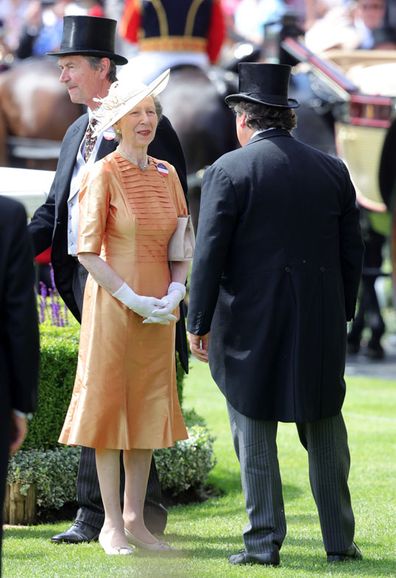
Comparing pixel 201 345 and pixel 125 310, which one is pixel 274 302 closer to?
pixel 201 345

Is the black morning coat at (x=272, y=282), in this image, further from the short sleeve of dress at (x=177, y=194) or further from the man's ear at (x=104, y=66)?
the man's ear at (x=104, y=66)

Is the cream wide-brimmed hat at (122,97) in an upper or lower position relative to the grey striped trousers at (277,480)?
upper

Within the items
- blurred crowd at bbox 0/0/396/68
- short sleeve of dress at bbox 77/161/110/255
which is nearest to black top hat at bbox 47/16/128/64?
short sleeve of dress at bbox 77/161/110/255

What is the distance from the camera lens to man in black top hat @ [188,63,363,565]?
558 cm

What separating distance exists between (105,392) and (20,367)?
152cm

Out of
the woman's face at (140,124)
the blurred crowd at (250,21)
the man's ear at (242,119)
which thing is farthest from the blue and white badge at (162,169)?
the blurred crowd at (250,21)

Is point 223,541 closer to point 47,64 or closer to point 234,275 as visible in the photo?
point 234,275

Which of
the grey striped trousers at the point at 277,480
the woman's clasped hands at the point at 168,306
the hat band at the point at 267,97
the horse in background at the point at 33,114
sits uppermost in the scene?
the hat band at the point at 267,97

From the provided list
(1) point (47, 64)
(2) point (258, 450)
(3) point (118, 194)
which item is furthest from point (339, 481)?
(1) point (47, 64)

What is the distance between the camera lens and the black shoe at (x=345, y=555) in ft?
18.9

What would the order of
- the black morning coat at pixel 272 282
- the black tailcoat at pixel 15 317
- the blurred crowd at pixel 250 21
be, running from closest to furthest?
the black tailcoat at pixel 15 317 → the black morning coat at pixel 272 282 → the blurred crowd at pixel 250 21

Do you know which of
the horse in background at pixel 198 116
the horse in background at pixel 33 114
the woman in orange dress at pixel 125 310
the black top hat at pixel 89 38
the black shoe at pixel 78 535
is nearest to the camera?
the woman in orange dress at pixel 125 310

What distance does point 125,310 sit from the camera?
572cm

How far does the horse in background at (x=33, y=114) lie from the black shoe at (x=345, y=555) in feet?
29.6
